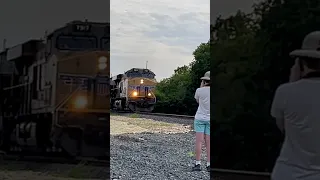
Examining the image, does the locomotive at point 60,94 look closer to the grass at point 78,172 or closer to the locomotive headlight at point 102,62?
the locomotive headlight at point 102,62

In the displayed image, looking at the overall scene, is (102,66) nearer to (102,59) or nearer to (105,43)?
(102,59)

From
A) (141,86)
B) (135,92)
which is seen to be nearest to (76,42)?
(141,86)

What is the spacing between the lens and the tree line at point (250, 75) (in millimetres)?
3693

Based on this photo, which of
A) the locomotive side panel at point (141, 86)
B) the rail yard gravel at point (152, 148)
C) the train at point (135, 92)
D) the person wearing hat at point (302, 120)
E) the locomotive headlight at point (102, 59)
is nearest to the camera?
the person wearing hat at point (302, 120)

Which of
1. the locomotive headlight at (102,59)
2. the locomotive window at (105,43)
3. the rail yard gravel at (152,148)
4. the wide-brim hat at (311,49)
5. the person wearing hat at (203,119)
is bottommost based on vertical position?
the rail yard gravel at (152,148)

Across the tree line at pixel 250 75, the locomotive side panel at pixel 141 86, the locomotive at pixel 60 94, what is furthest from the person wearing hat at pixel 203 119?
the locomotive side panel at pixel 141 86

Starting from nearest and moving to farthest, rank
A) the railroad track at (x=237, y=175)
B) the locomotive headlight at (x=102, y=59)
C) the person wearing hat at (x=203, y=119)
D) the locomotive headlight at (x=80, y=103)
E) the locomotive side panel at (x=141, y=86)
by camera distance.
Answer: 1. the railroad track at (x=237, y=175)
2. the locomotive headlight at (x=102, y=59)
3. the locomotive headlight at (x=80, y=103)
4. the person wearing hat at (x=203, y=119)
5. the locomotive side panel at (x=141, y=86)

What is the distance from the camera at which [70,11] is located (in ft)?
14.0

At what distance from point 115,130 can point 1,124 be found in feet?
14.9

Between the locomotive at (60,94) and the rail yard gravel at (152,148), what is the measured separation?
0.84 meters

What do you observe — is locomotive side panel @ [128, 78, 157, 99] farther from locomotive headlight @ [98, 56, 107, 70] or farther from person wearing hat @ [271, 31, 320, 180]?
person wearing hat @ [271, 31, 320, 180]

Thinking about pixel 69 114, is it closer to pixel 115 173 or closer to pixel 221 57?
pixel 115 173

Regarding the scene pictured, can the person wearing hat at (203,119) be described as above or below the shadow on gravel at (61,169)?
above

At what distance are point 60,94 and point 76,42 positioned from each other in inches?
20.3
